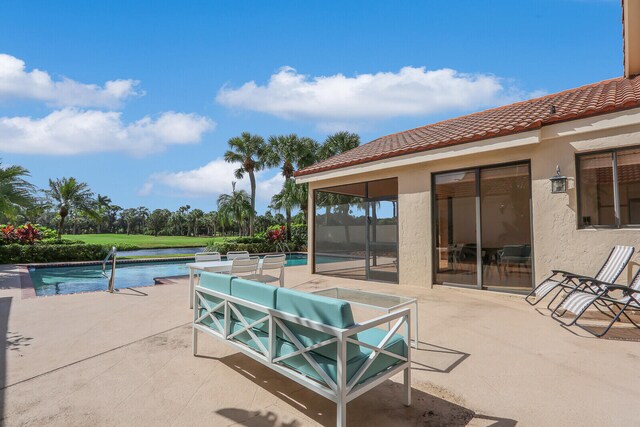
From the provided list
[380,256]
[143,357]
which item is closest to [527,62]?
[380,256]

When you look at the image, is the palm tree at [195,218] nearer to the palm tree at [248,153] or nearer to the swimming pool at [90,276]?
the palm tree at [248,153]

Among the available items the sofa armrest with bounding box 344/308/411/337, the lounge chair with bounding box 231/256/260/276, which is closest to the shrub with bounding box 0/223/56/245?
the lounge chair with bounding box 231/256/260/276

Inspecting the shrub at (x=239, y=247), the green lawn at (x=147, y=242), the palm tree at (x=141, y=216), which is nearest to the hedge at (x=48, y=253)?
the shrub at (x=239, y=247)

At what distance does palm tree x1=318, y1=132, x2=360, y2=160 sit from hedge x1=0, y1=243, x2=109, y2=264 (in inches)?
614

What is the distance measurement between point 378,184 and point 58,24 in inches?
432

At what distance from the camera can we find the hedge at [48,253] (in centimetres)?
1533

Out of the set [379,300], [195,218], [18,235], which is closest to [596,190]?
[379,300]

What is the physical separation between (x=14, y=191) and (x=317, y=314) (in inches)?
625

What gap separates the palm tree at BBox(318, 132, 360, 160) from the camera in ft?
81.4

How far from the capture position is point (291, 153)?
25547mm

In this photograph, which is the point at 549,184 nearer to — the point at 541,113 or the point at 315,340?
the point at 541,113

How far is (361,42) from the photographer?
10828 mm

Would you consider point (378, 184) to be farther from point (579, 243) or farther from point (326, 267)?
point (579, 243)

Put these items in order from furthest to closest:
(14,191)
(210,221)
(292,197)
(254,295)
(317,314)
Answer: (210,221), (292,197), (14,191), (254,295), (317,314)
